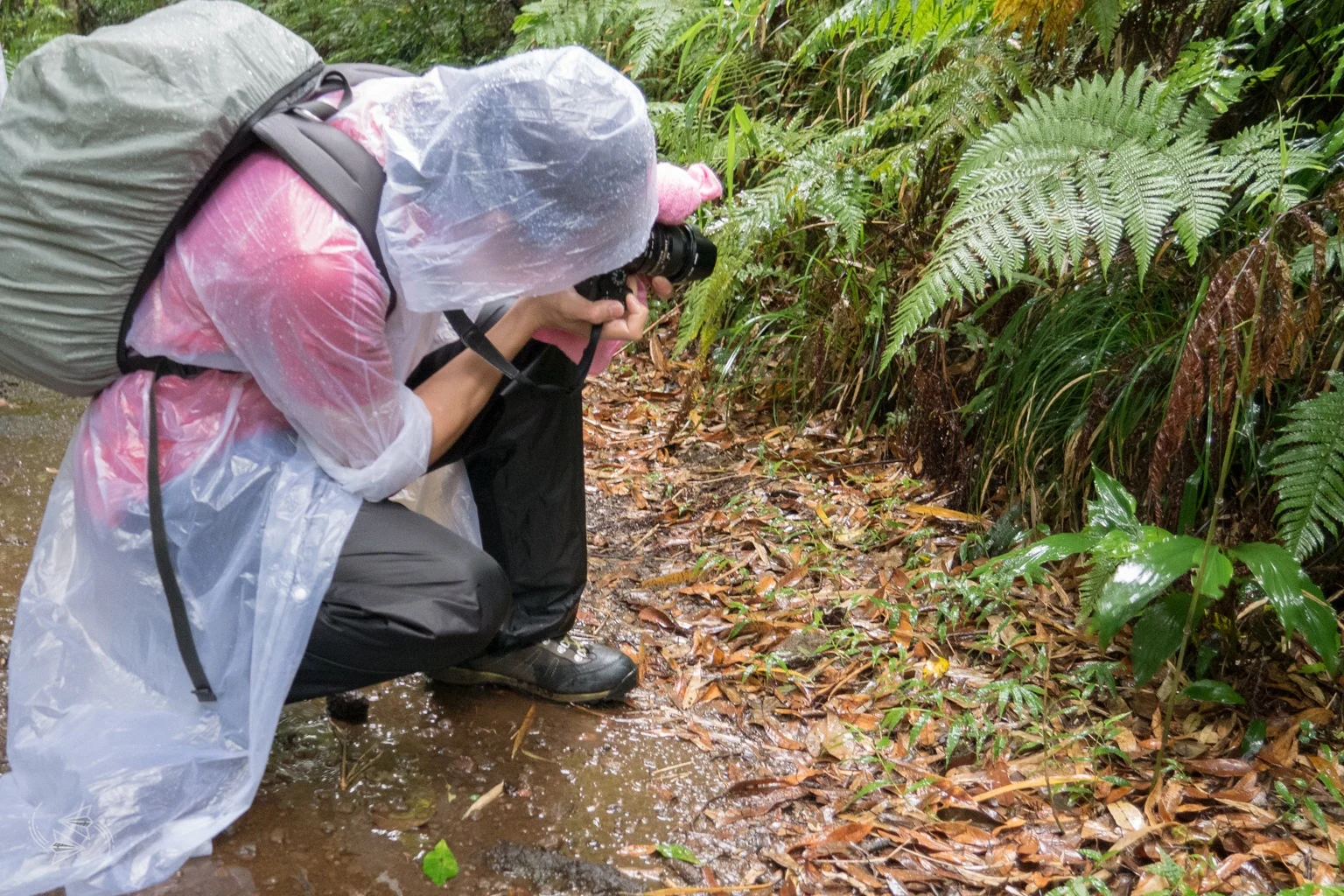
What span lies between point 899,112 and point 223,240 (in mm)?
2082

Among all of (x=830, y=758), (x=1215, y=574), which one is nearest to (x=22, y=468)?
(x=830, y=758)

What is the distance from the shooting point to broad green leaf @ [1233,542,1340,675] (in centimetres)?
189

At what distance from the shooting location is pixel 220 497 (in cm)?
182

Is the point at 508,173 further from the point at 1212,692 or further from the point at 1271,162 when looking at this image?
the point at 1212,692

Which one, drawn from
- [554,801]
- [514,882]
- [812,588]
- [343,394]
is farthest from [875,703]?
[343,394]

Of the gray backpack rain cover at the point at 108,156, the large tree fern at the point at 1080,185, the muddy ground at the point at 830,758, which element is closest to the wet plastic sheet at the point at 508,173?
the gray backpack rain cover at the point at 108,156

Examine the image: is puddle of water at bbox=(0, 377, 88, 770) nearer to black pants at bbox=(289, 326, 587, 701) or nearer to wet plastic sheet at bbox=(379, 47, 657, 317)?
black pants at bbox=(289, 326, 587, 701)

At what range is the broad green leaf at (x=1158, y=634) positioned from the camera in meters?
2.06

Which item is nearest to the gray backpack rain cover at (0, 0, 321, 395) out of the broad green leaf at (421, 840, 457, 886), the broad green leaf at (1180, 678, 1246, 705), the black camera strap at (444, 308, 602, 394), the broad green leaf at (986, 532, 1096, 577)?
the black camera strap at (444, 308, 602, 394)

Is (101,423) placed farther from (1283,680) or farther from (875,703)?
(1283,680)

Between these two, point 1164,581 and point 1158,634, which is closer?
point 1164,581

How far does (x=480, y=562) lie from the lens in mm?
1994

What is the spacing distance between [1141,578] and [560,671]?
1.18 m

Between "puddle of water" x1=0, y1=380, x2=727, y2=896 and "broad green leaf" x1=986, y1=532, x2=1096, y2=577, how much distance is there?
72cm
